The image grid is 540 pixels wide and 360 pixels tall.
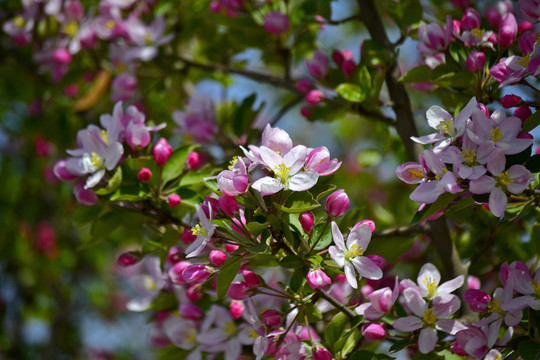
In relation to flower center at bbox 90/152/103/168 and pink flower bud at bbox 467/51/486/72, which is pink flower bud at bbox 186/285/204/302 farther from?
pink flower bud at bbox 467/51/486/72

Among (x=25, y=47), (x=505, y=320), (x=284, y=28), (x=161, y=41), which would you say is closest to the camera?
(x=505, y=320)

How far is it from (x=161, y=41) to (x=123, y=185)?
2.81 ft

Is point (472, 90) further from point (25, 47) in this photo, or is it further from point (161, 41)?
point (25, 47)

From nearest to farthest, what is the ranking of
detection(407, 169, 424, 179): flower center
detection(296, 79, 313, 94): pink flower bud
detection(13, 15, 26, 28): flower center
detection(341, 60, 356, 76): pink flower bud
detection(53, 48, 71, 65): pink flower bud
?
1. detection(407, 169, 424, 179): flower center
2. detection(341, 60, 356, 76): pink flower bud
3. detection(296, 79, 313, 94): pink flower bud
4. detection(53, 48, 71, 65): pink flower bud
5. detection(13, 15, 26, 28): flower center

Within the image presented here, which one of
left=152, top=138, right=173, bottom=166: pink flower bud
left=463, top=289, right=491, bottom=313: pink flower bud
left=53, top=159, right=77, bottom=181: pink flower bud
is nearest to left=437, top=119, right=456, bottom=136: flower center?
left=463, top=289, right=491, bottom=313: pink flower bud

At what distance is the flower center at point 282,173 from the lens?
113 centimetres

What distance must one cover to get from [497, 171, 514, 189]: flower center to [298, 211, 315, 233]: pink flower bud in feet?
1.17

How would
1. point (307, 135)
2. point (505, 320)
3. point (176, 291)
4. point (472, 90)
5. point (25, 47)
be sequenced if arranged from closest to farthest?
point (505, 320) < point (472, 90) < point (176, 291) < point (25, 47) < point (307, 135)

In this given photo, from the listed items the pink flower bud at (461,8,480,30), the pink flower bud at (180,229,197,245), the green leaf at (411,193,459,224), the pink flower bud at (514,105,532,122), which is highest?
the pink flower bud at (461,8,480,30)

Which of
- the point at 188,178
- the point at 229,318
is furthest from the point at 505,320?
the point at 188,178

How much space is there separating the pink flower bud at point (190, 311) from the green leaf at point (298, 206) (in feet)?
1.71

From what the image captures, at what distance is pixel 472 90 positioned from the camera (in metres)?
1.42

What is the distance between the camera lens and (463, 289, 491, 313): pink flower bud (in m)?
1.20

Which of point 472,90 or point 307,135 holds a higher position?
point 472,90
